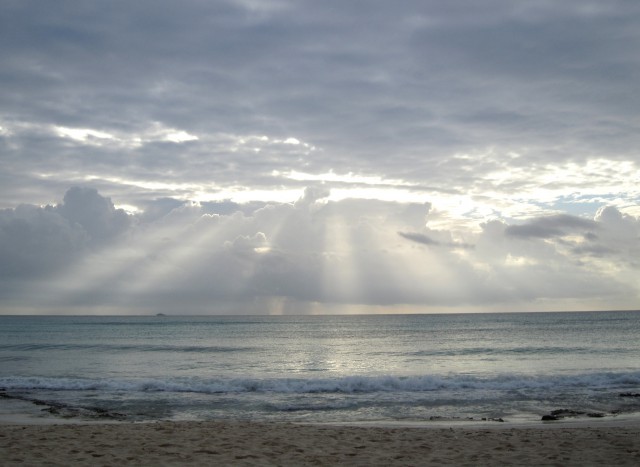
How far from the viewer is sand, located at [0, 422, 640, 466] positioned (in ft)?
34.4

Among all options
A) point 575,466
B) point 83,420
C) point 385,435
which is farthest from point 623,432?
point 83,420

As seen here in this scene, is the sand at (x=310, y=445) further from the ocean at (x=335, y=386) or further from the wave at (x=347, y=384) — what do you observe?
the wave at (x=347, y=384)

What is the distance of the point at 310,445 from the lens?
1204 cm

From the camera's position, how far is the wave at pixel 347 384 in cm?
2450

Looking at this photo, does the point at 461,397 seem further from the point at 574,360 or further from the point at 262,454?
the point at 574,360

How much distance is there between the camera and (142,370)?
3412 centimetres

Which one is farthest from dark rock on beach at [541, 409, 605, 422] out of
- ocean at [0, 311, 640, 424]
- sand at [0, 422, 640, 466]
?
sand at [0, 422, 640, 466]

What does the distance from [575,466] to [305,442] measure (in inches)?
233

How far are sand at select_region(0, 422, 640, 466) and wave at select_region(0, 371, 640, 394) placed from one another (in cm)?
1006

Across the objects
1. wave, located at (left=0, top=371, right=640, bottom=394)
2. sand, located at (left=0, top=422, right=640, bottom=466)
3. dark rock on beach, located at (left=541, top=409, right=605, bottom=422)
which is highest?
sand, located at (left=0, top=422, right=640, bottom=466)

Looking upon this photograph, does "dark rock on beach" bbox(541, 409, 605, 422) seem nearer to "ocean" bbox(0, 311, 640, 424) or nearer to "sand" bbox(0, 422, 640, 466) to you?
"ocean" bbox(0, 311, 640, 424)

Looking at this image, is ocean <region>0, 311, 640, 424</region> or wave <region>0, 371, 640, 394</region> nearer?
ocean <region>0, 311, 640, 424</region>

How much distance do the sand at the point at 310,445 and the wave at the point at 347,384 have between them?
10.1 m

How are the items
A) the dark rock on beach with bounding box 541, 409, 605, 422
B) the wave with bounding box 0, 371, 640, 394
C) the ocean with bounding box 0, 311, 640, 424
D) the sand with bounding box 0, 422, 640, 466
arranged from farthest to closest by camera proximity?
the wave with bounding box 0, 371, 640, 394, the ocean with bounding box 0, 311, 640, 424, the dark rock on beach with bounding box 541, 409, 605, 422, the sand with bounding box 0, 422, 640, 466
